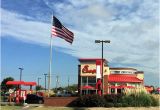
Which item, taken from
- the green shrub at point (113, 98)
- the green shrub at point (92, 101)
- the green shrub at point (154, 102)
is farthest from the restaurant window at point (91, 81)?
the green shrub at point (154, 102)

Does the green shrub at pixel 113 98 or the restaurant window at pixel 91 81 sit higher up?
the restaurant window at pixel 91 81

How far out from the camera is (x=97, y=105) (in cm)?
3212

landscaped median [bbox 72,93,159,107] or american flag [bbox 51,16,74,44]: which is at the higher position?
american flag [bbox 51,16,74,44]

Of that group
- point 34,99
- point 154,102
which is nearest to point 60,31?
point 154,102

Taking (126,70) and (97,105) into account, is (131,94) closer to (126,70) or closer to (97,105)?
(97,105)

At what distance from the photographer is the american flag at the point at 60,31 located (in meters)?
36.4

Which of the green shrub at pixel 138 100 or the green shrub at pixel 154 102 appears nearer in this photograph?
the green shrub at pixel 138 100

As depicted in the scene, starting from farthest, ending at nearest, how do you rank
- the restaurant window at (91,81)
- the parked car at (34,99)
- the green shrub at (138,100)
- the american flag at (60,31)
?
the restaurant window at (91,81), the parked car at (34,99), the american flag at (60,31), the green shrub at (138,100)

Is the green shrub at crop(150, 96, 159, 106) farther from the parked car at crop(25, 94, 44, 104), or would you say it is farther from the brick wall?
the parked car at crop(25, 94, 44, 104)

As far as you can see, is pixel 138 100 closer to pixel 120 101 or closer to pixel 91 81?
pixel 120 101

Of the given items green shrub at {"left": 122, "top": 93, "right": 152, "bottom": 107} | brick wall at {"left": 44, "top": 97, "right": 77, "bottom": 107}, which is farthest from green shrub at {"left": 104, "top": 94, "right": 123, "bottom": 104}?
brick wall at {"left": 44, "top": 97, "right": 77, "bottom": 107}

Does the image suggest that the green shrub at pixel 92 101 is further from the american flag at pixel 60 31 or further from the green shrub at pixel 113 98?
the american flag at pixel 60 31

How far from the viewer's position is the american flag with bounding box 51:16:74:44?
119 ft

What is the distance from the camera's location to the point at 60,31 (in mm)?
36656
